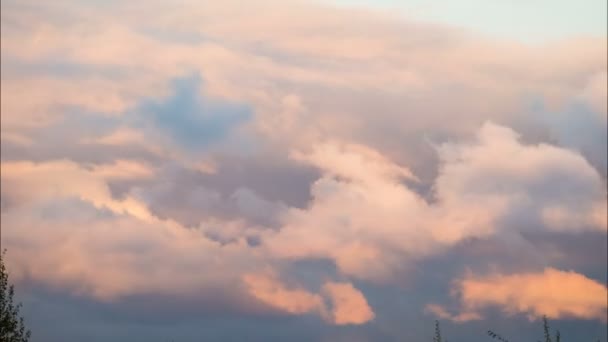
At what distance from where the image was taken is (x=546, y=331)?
158125 mm

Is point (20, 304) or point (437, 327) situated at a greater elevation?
point (437, 327)

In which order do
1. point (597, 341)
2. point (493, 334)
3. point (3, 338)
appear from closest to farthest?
point (3, 338) → point (493, 334) → point (597, 341)

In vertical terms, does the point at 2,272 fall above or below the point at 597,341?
below

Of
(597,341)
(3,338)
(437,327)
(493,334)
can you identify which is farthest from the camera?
(437,327)

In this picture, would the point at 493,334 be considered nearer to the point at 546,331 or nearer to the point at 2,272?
the point at 546,331

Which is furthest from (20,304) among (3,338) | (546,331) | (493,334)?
(546,331)

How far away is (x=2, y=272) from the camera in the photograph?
7894 centimetres

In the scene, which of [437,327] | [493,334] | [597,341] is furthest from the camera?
[437,327]

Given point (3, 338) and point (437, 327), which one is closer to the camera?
point (3, 338)

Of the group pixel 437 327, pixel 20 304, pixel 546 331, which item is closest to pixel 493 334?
pixel 546 331

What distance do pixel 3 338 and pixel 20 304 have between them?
11.4 feet

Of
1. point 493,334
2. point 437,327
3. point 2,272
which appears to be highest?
point 437,327

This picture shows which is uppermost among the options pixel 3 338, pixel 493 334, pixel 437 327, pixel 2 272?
pixel 437 327

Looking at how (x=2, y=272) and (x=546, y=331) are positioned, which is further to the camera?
(x=546, y=331)
